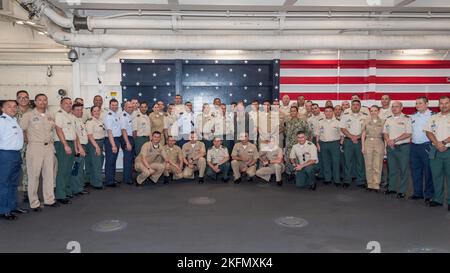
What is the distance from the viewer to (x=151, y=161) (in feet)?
24.8

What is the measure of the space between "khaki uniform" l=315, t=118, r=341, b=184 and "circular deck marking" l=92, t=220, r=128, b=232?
451 cm

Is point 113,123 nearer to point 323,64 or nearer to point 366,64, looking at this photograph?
point 323,64

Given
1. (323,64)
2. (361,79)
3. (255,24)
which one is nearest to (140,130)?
(255,24)

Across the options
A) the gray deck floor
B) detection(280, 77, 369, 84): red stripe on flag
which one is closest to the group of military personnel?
the gray deck floor

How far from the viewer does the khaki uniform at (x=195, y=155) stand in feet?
25.0

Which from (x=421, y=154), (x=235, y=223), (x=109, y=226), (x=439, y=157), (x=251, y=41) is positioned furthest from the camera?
(x=251, y=41)

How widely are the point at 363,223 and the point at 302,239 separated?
118 centimetres

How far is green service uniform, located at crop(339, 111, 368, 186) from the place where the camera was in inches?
279

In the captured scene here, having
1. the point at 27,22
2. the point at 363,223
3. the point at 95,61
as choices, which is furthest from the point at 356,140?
the point at 27,22

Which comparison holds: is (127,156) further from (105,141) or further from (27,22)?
(27,22)

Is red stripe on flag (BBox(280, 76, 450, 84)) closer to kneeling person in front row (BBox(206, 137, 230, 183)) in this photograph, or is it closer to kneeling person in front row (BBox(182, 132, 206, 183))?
kneeling person in front row (BBox(206, 137, 230, 183))

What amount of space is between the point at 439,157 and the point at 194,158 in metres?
4.79

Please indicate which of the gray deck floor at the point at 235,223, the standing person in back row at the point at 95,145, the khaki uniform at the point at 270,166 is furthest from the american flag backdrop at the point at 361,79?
the standing person in back row at the point at 95,145

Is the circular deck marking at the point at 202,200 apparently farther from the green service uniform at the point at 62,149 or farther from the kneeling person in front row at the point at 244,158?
the green service uniform at the point at 62,149
